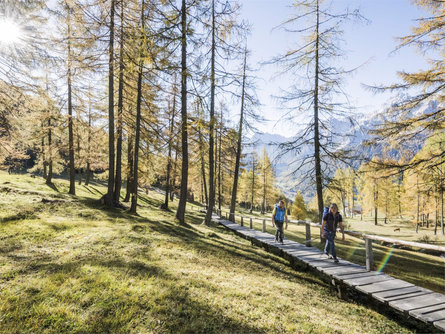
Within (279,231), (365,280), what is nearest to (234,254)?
(279,231)

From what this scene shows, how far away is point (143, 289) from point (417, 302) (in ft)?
20.6

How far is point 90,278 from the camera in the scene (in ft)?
14.8

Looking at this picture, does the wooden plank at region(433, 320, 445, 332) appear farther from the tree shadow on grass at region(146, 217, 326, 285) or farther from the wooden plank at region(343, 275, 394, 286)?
the tree shadow on grass at region(146, 217, 326, 285)

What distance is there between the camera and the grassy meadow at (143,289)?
11.4 feet

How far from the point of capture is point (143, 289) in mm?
4430

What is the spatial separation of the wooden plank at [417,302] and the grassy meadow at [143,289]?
2.04ft

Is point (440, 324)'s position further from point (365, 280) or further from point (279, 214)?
point (279, 214)

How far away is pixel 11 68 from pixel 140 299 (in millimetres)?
10147

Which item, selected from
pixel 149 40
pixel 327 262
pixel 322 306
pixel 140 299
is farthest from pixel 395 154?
pixel 149 40

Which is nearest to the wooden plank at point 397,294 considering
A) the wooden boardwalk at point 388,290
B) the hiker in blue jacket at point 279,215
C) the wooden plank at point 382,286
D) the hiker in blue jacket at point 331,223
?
the wooden boardwalk at point 388,290

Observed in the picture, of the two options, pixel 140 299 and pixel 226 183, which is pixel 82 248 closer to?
pixel 140 299

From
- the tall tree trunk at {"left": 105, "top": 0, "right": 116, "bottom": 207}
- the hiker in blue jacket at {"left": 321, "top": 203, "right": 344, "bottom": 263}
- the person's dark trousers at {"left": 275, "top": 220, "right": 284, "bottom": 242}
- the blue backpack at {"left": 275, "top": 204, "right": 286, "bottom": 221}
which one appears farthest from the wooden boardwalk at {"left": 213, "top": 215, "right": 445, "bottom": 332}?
the tall tree trunk at {"left": 105, "top": 0, "right": 116, "bottom": 207}

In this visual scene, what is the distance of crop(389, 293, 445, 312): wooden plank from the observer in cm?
477

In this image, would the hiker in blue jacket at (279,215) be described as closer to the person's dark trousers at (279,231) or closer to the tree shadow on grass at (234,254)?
the person's dark trousers at (279,231)
